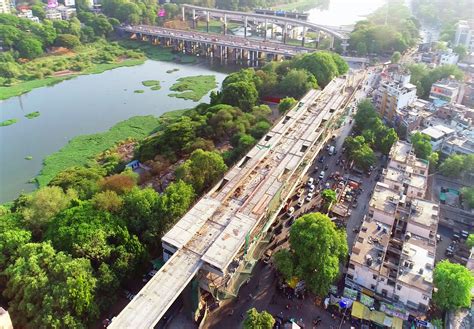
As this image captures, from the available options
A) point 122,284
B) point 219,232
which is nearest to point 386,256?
point 219,232

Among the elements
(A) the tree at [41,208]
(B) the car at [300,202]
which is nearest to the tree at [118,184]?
(A) the tree at [41,208]

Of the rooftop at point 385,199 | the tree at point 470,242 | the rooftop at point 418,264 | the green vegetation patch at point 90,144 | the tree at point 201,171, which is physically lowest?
the green vegetation patch at point 90,144

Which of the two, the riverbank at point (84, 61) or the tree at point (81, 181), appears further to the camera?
the riverbank at point (84, 61)

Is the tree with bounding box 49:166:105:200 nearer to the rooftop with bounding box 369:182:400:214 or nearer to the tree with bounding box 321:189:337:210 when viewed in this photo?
the tree with bounding box 321:189:337:210

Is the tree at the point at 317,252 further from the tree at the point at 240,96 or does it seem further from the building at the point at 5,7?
the building at the point at 5,7

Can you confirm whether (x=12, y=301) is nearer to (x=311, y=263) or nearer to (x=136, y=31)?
(x=311, y=263)

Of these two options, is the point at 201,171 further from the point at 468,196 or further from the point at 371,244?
the point at 468,196
